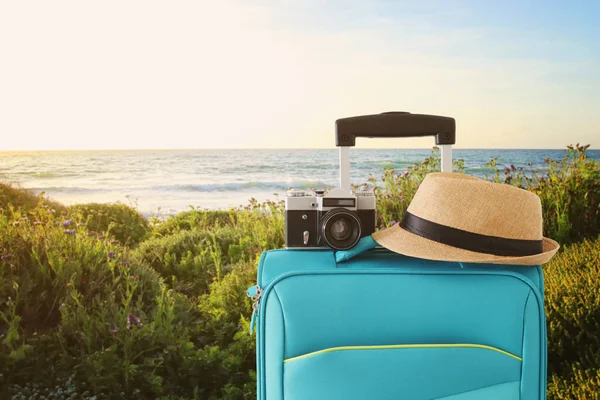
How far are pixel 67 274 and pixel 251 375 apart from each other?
3.08 ft

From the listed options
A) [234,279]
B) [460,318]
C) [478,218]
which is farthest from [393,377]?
[234,279]

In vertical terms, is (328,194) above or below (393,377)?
above

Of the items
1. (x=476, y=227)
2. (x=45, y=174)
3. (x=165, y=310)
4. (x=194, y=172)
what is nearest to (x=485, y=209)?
(x=476, y=227)

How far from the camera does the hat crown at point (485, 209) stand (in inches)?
46.8

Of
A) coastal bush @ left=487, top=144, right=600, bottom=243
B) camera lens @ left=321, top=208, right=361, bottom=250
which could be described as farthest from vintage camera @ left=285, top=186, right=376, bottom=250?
coastal bush @ left=487, top=144, right=600, bottom=243

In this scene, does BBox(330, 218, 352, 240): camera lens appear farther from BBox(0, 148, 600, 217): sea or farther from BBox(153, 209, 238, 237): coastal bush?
BBox(0, 148, 600, 217): sea

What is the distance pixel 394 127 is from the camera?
133 cm

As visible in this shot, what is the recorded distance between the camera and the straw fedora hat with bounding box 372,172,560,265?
1175 mm

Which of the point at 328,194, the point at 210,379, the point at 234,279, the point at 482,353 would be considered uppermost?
the point at 328,194

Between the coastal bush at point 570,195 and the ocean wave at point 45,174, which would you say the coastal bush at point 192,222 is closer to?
the ocean wave at point 45,174

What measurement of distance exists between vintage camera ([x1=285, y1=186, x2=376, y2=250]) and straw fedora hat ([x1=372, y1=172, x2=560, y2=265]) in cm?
7

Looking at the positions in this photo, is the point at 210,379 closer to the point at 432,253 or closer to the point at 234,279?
the point at 234,279

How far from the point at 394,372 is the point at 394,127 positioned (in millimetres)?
531

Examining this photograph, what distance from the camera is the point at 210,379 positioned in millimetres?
2201
